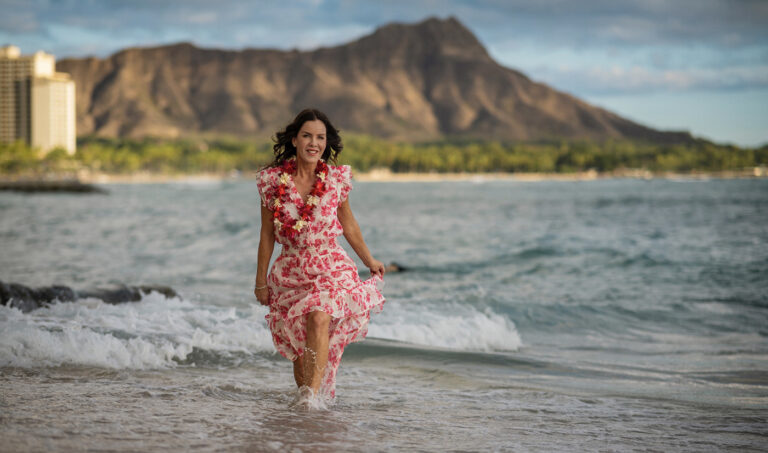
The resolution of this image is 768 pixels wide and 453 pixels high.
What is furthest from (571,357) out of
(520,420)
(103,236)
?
(103,236)

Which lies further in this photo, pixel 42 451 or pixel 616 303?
pixel 616 303

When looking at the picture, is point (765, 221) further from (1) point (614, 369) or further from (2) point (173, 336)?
(2) point (173, 336)

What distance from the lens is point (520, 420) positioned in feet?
20.4

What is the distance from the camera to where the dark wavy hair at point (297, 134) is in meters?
5.88

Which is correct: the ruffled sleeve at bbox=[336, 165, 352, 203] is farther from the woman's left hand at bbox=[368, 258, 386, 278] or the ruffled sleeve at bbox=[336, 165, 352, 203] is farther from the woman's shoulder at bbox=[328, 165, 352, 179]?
the woman's left hand at bbox=[368, 258, 386, 278]

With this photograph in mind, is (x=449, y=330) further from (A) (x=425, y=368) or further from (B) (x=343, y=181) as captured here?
(B) (x=343, y=181)

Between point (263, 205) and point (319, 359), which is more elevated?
point (263, 205)

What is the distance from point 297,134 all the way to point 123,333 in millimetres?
4225

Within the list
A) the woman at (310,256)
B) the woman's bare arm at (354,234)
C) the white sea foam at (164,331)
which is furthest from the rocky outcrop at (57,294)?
the woman's bare arm at (354,234)

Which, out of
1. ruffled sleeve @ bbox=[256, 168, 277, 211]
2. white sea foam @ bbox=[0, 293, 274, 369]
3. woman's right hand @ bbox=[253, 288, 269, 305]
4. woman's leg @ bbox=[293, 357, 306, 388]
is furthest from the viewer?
white sea foam @ bbox=[0, 293, 274, 369]

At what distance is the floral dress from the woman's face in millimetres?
184

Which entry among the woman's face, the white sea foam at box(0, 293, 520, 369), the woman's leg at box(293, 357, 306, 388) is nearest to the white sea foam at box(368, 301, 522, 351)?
the white sea foam at box(0, 293, 520, 369)

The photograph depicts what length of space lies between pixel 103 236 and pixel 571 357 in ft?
86.9

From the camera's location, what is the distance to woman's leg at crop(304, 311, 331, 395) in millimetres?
5719
